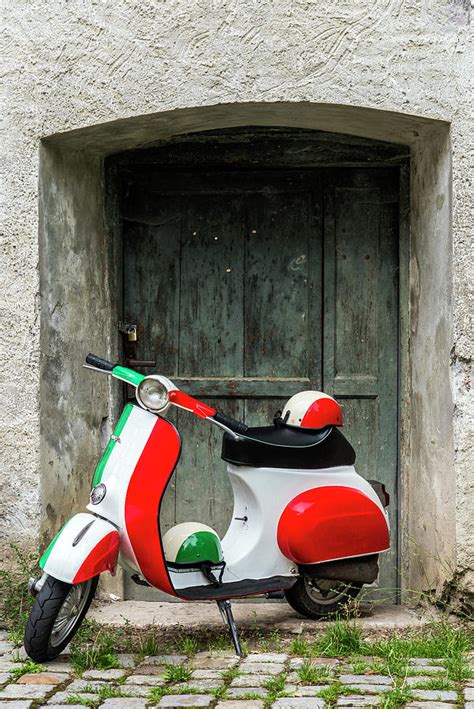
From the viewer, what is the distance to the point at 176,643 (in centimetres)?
378

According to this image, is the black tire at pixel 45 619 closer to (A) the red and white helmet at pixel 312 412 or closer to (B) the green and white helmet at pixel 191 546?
(B) the green and white helmet at pixel 191 546

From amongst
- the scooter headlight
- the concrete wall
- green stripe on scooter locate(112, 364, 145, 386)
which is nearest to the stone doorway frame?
the concrete wall

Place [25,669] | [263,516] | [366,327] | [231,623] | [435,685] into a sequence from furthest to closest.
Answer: [366,327], [263,516], [231,623], [25,669], [435,685]

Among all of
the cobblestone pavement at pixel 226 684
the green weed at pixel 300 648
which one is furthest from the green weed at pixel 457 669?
the green weed at pixel 300 648

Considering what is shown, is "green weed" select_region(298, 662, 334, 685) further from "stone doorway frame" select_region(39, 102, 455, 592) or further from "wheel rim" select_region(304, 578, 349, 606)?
"stone doorway frame" select_region(39, 102, 455, 592)

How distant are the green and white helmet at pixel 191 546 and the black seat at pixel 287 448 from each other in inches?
12.0

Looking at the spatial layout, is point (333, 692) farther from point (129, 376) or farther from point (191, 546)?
point (129, 376)

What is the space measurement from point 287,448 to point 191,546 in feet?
1.76

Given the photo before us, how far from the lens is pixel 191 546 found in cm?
370

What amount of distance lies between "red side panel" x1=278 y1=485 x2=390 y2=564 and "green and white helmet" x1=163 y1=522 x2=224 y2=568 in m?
0.29

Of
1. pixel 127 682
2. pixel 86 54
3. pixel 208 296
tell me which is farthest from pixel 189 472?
pixel 86 54

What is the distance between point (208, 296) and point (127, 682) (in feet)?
6.63

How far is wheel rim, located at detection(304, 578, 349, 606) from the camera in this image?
158 inches

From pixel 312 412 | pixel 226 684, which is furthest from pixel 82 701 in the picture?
pixel 312 412
